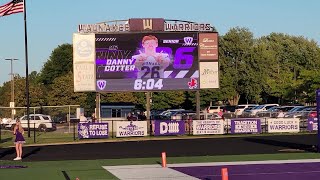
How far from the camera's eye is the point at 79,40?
37.2 m

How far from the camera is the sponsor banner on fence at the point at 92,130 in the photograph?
35.0 meters

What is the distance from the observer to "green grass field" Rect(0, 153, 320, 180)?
16141mm

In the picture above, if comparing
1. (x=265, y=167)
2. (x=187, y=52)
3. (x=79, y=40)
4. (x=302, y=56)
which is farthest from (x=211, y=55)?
(x=302, y=56)

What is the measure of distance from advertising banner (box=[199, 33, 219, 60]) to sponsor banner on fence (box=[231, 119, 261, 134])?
4.94 metres

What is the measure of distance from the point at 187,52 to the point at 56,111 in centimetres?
2535

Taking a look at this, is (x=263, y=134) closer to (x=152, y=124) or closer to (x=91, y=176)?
(x=152, y=124)

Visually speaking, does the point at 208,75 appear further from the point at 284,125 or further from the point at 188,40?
→ the point at 284,125

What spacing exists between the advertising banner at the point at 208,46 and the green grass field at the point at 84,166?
644 inches

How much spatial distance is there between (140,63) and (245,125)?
8.77 m

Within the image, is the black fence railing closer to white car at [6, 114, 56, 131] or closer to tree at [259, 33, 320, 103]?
white car at [6, 114, 56, 131]

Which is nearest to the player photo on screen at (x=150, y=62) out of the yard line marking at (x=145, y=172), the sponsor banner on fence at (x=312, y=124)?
the sponsor banner on fence at (x=312, y=124)

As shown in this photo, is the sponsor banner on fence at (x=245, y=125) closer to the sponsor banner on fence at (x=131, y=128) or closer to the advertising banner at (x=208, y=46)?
the advertising banner at (x=208, y=46)

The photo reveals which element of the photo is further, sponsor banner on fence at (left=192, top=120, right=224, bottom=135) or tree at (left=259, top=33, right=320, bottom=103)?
tree at (left=259, top=33, right=320, bottom=103)

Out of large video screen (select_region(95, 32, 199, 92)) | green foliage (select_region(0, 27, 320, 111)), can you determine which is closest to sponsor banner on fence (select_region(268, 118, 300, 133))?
large video screen (select_region(95, 32, 199, 92))
